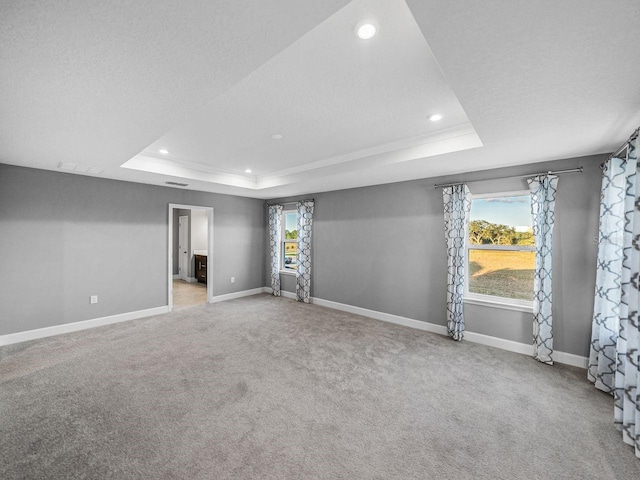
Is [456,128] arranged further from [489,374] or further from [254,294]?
[254,294]

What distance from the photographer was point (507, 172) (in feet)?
11.4

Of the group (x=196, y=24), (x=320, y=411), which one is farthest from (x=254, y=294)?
(x=196, y=24)

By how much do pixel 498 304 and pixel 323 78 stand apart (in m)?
3.46

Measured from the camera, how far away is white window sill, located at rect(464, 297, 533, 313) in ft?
11.0

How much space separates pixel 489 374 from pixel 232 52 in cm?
361

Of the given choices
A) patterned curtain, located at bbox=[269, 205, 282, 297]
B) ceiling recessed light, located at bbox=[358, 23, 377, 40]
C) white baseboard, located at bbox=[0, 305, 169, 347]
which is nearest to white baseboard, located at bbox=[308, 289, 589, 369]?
patterned curtain, located at bbox=[269, 205, 282, 297]

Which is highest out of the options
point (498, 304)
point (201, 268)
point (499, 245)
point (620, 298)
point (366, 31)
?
point (366, 31)

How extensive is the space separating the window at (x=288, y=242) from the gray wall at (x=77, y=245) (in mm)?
1880

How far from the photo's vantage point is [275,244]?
6.33 meters

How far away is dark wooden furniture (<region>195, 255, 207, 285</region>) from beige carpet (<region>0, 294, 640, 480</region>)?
3.89 meters

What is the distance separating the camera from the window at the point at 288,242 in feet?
21.4

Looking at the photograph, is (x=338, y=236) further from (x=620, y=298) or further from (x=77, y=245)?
(x=77, y=245)

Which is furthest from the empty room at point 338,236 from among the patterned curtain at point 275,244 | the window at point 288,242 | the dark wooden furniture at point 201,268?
the dark wooden furniture at point 201,268

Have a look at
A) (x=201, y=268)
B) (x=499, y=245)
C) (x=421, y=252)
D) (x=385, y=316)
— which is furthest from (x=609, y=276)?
(x=201, y=268)
